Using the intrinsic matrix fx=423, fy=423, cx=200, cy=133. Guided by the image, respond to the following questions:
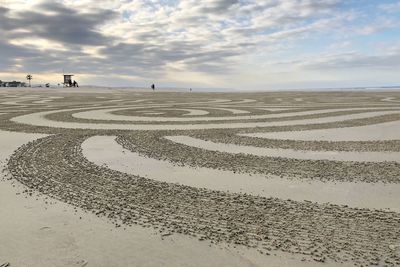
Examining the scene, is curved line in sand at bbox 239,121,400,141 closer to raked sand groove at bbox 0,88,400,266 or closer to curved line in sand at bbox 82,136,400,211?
raked sand groove at bbox 0,88,400,266

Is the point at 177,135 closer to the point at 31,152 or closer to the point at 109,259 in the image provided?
the point at 31,152

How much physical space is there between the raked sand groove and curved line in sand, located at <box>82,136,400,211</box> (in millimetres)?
25

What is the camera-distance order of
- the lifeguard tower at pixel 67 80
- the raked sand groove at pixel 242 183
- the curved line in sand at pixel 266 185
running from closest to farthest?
the raked sand groove at pixel 242 183, the curved line in sand at pixel 266 185, the lifeguard tower at pixel 67 80

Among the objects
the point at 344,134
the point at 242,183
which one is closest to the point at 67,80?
the point at 344,134

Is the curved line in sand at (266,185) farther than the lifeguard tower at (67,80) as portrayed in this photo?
No

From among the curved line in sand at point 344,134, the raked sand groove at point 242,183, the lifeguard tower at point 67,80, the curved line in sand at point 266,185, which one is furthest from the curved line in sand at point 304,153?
the lifeguard tower at point 67,80

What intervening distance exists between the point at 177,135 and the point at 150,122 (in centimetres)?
501

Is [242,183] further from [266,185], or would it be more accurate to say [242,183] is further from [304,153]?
[304,153]

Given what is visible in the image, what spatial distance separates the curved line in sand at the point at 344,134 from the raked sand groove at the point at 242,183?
0.04m

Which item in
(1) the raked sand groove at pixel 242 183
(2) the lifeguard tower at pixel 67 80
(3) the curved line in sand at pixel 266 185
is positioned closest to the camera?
(1) the raked sand groove at pixel 242 183

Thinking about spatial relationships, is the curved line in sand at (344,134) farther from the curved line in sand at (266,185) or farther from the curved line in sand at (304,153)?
the curved line in sand at (266,185)

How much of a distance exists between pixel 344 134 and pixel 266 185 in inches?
357

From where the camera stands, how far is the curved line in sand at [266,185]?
869 cm

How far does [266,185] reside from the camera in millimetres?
9789
